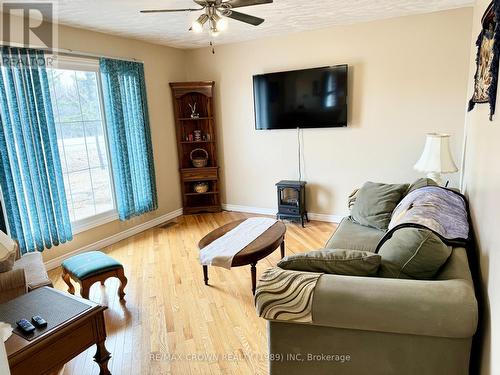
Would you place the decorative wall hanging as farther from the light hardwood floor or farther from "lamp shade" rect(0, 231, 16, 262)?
"lamp shade" rect(0, 231, 16, 262)

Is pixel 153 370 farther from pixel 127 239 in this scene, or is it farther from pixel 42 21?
pixel 42 21

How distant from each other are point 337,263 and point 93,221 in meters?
3.22

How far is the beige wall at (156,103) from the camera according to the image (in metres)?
3.66

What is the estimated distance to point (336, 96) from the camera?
4008 millimetres

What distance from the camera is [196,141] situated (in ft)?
16.5

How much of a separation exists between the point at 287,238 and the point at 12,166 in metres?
2.87

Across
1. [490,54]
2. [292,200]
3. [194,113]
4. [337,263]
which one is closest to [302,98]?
[292,200]

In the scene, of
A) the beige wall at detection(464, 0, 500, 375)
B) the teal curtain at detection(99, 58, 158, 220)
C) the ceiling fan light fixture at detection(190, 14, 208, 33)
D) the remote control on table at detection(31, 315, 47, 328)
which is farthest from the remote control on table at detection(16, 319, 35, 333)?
the teal curtain at detection(99, 58, 158, 220)

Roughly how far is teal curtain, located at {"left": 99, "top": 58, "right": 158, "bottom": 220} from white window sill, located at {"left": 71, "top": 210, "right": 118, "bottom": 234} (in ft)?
0.33

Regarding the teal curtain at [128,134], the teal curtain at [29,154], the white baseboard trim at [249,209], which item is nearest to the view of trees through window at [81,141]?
the teal curtain at [128,134]

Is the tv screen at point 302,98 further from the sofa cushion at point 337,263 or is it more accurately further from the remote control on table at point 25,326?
the remote control on table at point 25,326

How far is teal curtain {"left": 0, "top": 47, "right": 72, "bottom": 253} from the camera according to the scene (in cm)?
293

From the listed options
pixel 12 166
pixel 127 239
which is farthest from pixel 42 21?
pixel 127 239

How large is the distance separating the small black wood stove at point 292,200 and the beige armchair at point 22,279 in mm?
2835
